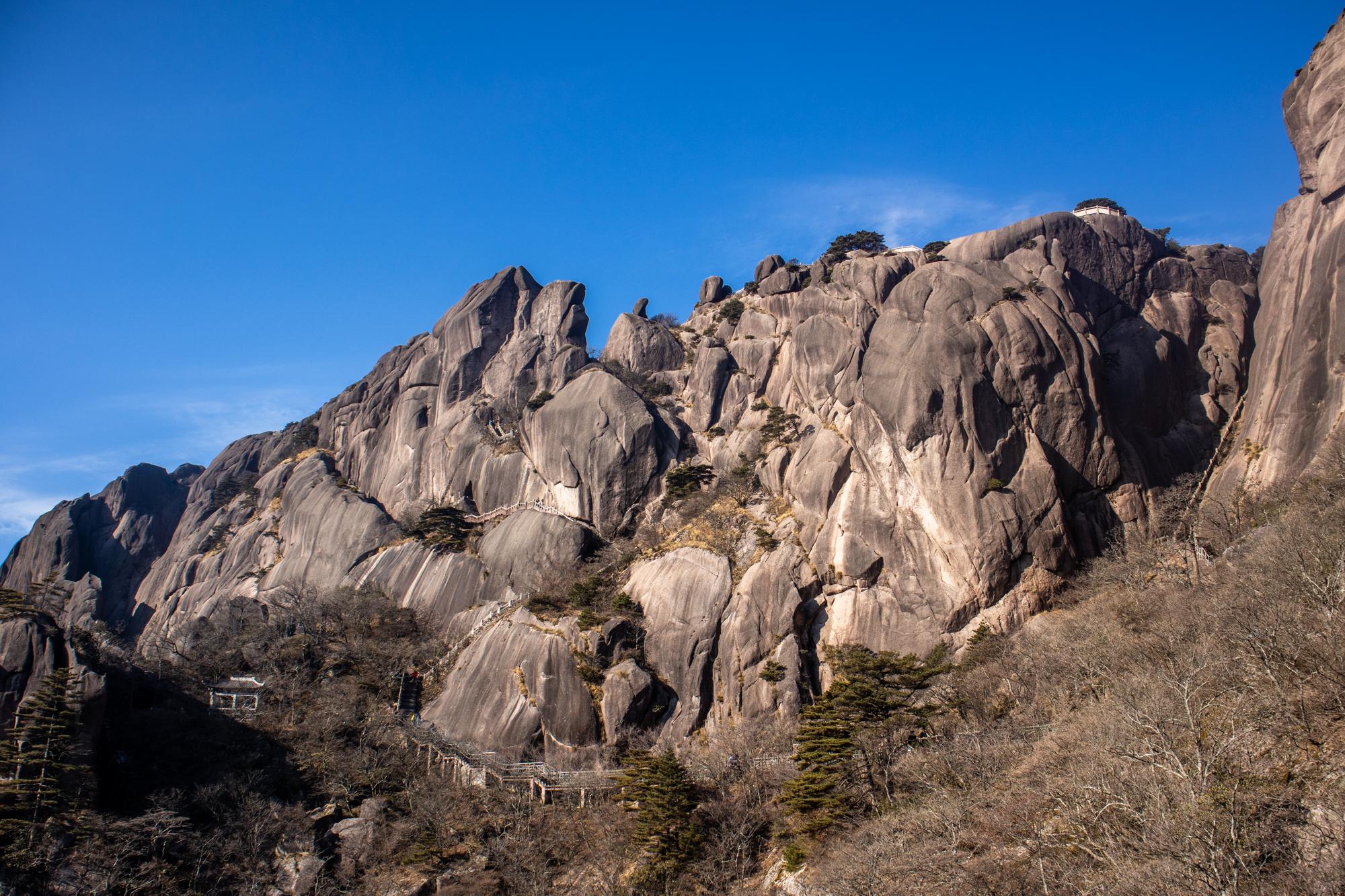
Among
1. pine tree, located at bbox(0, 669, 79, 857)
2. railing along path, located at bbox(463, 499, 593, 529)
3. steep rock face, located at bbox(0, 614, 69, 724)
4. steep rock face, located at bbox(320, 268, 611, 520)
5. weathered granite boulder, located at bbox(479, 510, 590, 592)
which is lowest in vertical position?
pine tree, located at bbox(0, 669, 79, 857)

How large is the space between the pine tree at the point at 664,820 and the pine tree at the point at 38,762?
79.2 ft

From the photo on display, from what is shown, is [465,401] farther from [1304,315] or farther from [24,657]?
[1304,315]

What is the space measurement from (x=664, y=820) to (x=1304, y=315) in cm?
4092

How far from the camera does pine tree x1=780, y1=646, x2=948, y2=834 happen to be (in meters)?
31.2

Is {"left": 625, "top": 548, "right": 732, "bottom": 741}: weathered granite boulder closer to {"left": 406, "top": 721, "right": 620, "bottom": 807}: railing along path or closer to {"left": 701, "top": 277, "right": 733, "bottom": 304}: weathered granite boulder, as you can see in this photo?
{"left": 406, "top": 721, "right": 620, "bottom": 807}: railing along path

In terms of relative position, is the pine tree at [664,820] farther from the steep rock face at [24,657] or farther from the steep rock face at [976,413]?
the steep rock face at [24,657]

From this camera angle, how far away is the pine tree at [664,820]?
32344 millimetres

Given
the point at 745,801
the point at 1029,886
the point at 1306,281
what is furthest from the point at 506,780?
the point at 1306,281

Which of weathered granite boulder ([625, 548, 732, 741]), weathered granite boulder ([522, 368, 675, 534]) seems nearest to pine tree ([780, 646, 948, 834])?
weathered granite boulder ([625, 548, 732, 741])

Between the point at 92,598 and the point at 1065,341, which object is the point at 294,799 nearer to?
the point at 1065,341

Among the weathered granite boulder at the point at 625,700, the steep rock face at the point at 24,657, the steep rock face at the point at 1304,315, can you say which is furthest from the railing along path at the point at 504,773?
the steep rock face at the point at 1304,315

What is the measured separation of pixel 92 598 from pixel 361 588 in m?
44.0

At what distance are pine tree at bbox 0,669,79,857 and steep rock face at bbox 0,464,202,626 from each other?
51962mm

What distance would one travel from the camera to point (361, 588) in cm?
5991
